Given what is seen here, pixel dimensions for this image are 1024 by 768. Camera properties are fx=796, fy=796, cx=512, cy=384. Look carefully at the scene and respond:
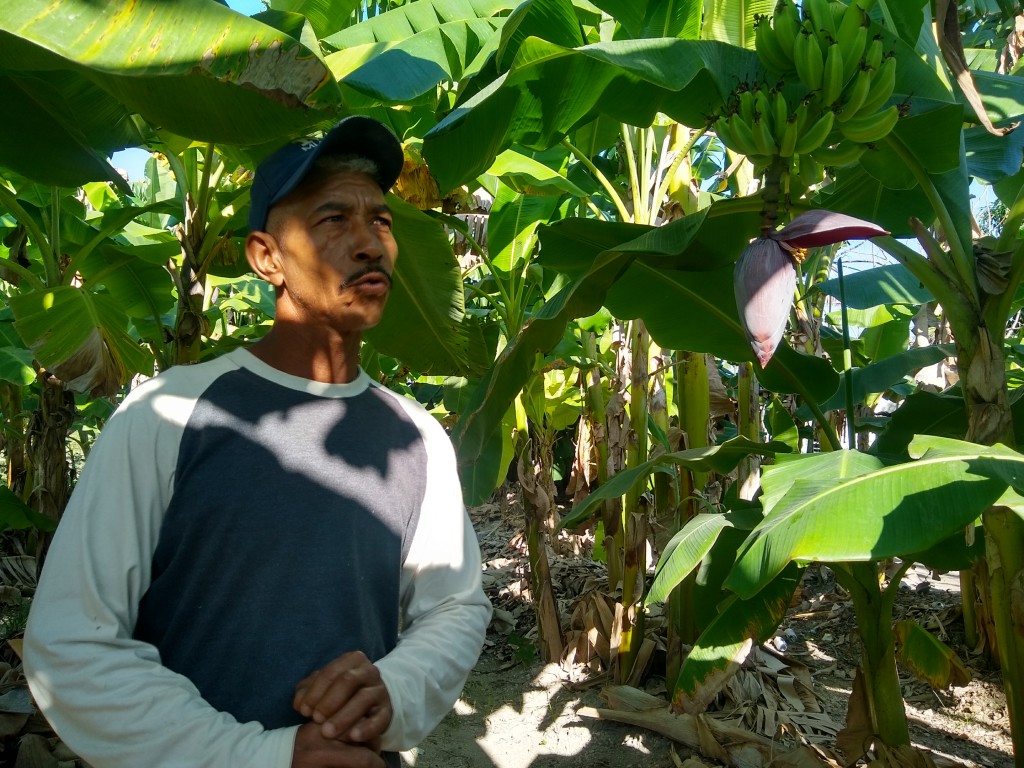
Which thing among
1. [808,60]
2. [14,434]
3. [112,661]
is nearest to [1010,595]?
[808,60]

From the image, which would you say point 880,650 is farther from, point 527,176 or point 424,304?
point 527,176

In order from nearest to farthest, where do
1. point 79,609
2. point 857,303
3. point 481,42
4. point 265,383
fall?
point 79,609 → point 265,383 → point 481,42 → point 857,303

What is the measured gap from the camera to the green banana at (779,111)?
1998 mm

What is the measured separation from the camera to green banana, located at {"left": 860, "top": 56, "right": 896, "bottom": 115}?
201cm

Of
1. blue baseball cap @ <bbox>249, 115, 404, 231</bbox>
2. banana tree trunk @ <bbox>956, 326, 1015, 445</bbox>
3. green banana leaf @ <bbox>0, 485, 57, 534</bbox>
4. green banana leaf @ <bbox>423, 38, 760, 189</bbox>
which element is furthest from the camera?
green banana leaf @ <bbox>0, 485, 57, 534</bbox>

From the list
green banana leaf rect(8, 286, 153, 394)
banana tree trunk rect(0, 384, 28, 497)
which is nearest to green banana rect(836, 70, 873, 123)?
green banana leaf rect(8, 286, 153, 394)

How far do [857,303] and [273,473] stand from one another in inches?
143

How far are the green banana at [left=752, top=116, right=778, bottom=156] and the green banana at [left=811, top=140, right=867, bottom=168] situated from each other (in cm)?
25

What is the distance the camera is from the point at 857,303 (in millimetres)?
4055

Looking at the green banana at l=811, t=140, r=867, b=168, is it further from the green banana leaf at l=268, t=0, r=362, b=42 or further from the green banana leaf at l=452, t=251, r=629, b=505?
the green banana leaf at l=268, t=0, r=362, b=42

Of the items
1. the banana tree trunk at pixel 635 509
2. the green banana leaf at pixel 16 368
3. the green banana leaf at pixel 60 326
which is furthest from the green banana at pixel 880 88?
the green banana leaf at pixel 16 368

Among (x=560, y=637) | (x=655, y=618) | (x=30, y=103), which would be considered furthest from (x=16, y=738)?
(x=655, y=618)

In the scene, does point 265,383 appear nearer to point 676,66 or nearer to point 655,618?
point 676,66

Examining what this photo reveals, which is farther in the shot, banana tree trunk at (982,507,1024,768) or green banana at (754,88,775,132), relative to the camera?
banana tree trunk at (982,507,1024,768)
